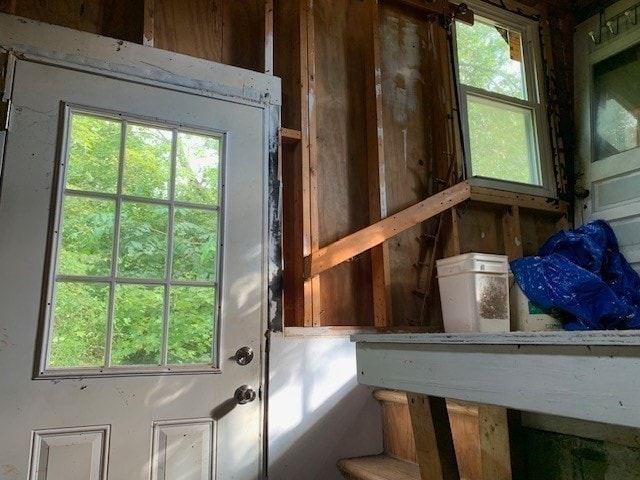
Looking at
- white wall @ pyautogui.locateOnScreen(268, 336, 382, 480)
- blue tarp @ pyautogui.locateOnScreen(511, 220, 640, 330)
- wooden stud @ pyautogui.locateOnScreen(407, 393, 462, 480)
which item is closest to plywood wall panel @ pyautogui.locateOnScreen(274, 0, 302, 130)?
white wall @ pyautogui.locateOnScreen(268, 336, 382, 480)

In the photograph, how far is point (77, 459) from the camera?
1504 millimetres

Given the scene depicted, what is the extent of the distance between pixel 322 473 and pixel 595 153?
7.97 feet

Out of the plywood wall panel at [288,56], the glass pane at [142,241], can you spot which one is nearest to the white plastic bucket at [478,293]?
the plywood wall panel at [288,56]

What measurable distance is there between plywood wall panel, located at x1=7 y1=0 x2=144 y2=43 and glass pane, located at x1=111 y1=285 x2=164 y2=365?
3.52 ft

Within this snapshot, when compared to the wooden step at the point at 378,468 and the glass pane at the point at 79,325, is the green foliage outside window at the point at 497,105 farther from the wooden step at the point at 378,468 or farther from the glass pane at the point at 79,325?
the glass pane at the point at 79,325

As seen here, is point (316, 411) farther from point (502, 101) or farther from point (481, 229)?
point (502, 101)

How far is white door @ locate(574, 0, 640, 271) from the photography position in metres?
2.66

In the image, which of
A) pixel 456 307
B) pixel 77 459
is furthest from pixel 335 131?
pixel 77 459

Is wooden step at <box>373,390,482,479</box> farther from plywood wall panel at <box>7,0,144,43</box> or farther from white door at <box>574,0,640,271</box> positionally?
plywood wall panel at <box>7,0,144,43</box>

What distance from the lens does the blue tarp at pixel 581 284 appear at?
211 centimetres

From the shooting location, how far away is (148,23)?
6.34ft

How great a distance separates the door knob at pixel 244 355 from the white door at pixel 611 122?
2.08m

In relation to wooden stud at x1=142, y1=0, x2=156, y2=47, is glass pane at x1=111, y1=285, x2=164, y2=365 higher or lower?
lower

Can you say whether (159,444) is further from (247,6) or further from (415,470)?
(247,6)
